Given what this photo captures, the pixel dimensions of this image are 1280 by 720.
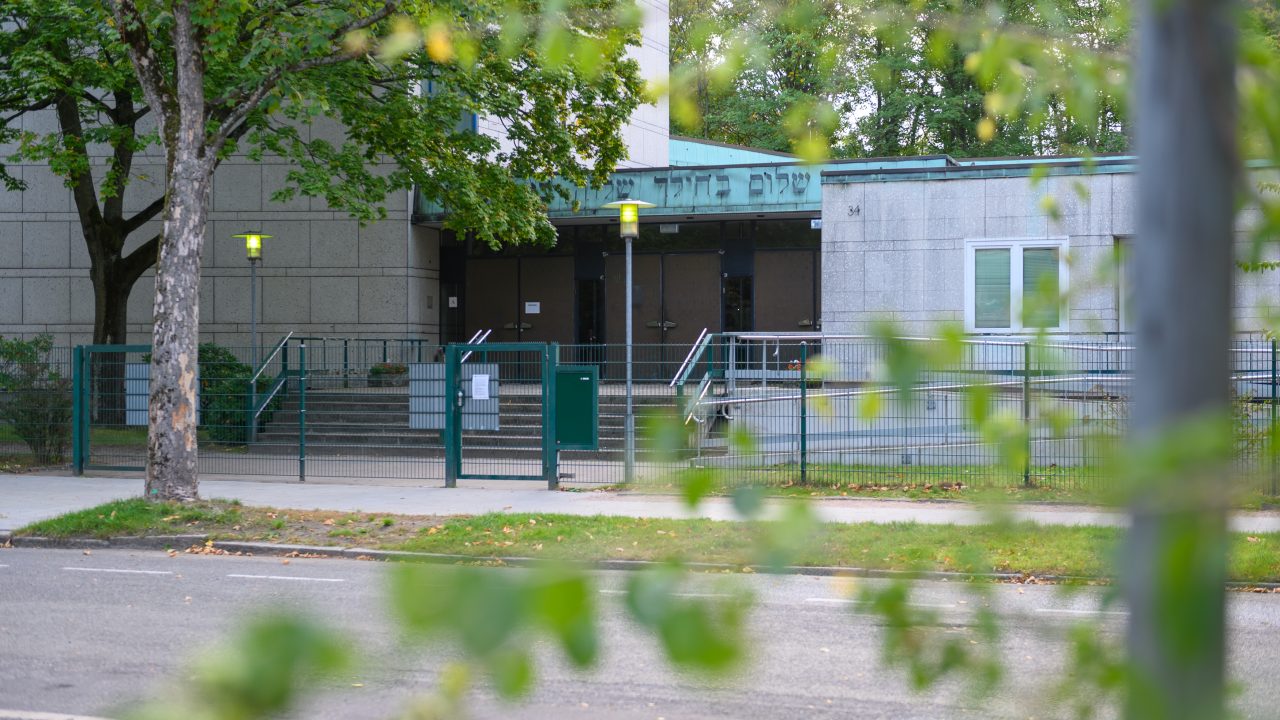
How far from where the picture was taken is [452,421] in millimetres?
17656

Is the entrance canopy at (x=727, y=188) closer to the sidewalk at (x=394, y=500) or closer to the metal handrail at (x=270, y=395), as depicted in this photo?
the metal handrail at (x=270, y=395)

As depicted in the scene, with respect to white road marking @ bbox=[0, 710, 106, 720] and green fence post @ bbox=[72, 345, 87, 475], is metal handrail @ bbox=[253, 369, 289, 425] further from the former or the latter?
white road marking @ bbox=[0, 710, 106, 720]

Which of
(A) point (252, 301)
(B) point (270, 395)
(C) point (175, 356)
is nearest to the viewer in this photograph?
(C) point (175, 356)

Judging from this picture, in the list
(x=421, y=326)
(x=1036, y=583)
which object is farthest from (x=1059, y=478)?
(x=421, y=326)

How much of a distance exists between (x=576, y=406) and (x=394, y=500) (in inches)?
116

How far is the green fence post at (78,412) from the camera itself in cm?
1934

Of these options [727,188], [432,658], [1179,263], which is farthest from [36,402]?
[1179,263]

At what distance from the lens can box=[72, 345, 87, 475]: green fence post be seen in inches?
762

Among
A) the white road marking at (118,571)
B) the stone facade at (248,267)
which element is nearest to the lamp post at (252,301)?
the stone facade at (248,267)

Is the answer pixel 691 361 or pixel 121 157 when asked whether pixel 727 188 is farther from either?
pixel 121 157

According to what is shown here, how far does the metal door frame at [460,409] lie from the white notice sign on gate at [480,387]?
188 mm

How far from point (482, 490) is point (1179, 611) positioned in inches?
638

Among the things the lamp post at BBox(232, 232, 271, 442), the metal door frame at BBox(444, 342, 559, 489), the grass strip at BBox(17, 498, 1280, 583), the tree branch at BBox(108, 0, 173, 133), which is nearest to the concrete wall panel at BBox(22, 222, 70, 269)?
the lamp post at BBox(232, 232, 271, 442)

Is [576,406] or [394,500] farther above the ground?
[576,406]
